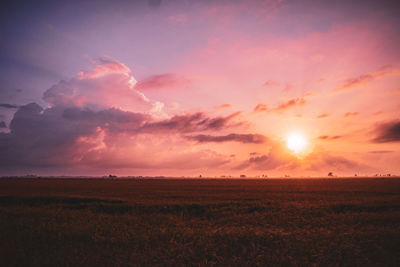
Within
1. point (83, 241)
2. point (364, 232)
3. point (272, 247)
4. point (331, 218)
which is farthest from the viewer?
point (331, 218)

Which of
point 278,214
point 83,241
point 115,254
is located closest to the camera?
point 115,254

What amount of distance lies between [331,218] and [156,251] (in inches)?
685

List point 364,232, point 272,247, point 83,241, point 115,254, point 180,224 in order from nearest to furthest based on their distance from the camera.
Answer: point 115,254
point 272,247
point 83,241
point 364,232
point 180,224

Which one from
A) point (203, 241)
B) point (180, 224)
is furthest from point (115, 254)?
point (180, 224)

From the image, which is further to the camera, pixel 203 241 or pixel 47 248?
pixel 203 241

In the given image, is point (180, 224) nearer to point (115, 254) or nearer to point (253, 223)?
point (253, 223)

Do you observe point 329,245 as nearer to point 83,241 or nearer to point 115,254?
point 115,254

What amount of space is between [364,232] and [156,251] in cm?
1470

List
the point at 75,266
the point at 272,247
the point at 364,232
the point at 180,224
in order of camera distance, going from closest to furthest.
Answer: the point at 75,266
the point at 272,247
the point at 364,232
the point at 180,224

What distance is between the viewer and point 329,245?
14.6 meters

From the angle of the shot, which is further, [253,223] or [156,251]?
[253,223]

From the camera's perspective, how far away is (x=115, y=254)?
1326 centimetres

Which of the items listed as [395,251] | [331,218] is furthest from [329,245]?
[331,218]

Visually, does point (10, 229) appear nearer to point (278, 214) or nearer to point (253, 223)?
point (253, 223)
